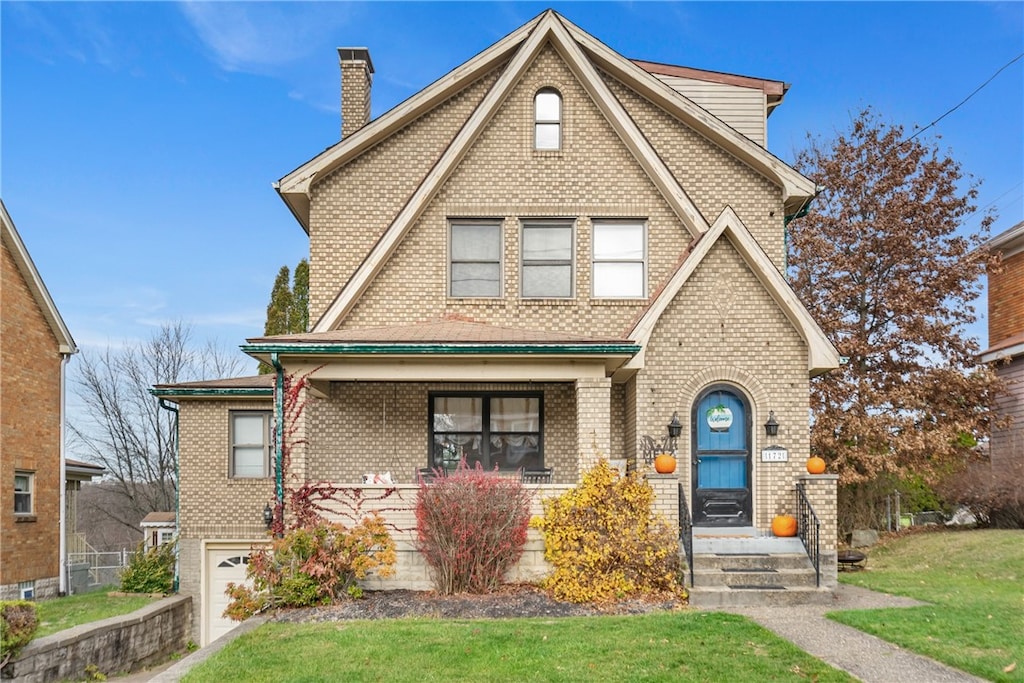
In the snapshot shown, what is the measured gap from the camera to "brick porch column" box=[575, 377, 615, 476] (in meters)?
12.2

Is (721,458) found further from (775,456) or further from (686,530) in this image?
(686,530)

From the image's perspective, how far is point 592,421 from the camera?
12.5m

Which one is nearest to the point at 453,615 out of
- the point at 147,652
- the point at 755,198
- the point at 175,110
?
the point at 147,652

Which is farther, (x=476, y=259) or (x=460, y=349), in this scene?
(x=476, y=259)

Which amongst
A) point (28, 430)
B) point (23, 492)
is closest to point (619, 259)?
point (28, 430)

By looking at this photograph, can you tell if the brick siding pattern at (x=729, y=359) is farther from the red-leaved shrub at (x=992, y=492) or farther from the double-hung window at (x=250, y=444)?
the double-hung window at (x=250, y=444)

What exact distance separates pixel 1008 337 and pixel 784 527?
46.7 feet

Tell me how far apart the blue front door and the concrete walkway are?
2264 millimetres

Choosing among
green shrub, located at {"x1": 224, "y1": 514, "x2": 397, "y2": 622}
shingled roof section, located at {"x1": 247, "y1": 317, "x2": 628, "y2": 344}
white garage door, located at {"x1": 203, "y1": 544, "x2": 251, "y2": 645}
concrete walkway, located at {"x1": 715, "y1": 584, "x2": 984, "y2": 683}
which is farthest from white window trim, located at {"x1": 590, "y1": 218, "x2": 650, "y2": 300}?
white garage door, located at {"x1": 203, "y1": 544, "x2": 251, "y2": 645}

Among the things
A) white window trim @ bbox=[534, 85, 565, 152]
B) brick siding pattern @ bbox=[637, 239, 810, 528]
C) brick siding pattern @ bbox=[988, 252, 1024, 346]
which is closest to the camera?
brick siding pattern @ bbox=[637, 239, 810, 528]

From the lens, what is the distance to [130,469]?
36.8 m

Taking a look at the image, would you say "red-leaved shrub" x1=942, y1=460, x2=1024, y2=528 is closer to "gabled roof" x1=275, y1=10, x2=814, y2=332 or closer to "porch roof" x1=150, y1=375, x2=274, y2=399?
"gabled roof" x1=275, y1=10, x2=814, y2=332

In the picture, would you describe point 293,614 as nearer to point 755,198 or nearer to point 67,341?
point 755,198

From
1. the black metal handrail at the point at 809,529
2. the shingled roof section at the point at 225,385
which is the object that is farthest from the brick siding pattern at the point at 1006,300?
the shingled roof section at the point at 225,385
